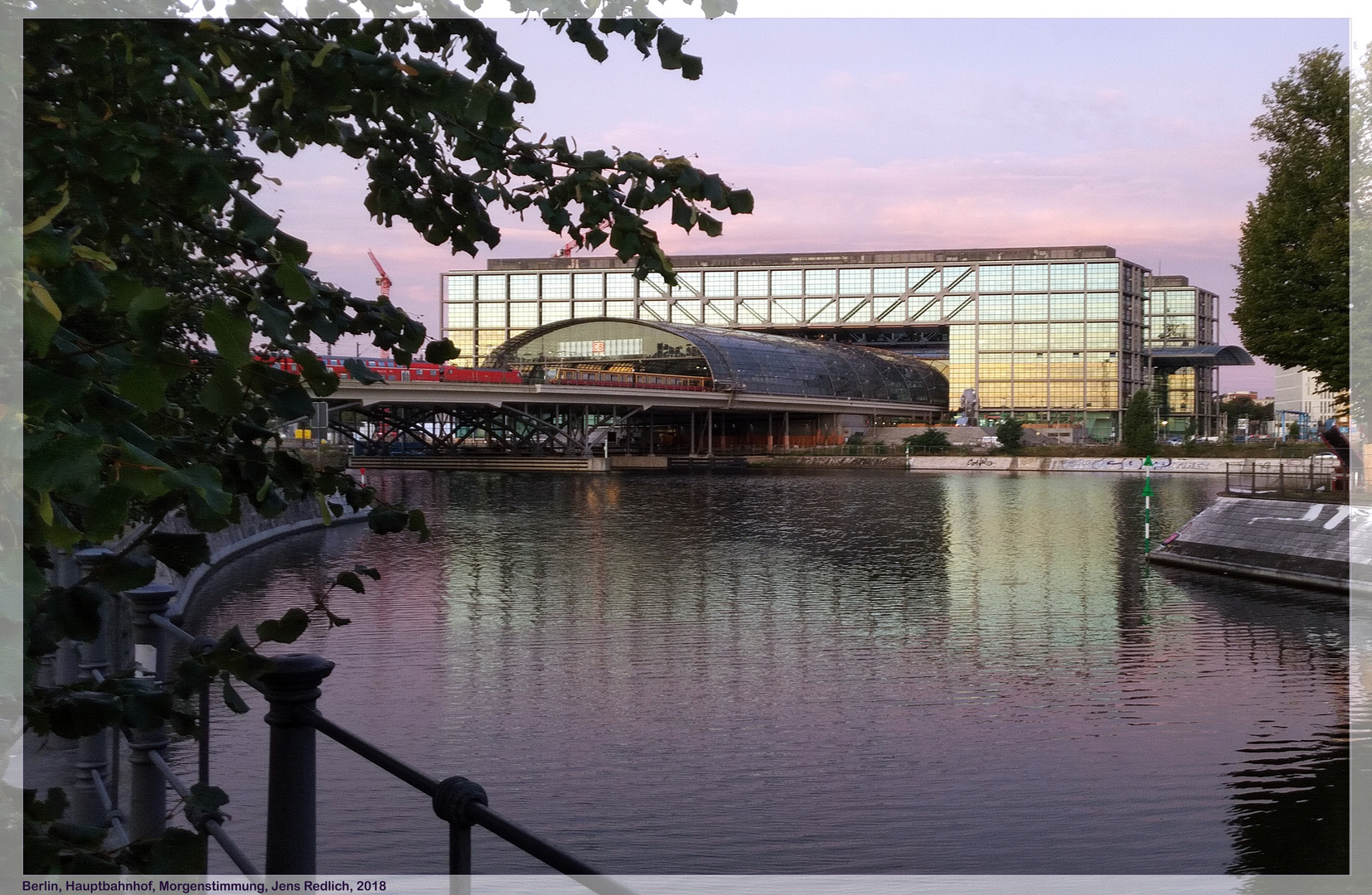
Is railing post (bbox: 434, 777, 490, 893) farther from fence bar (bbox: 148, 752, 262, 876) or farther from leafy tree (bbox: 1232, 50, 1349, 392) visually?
leafy tree (bbox: 1232, 50, 1349, 392)

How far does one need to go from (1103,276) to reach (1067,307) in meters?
4.55

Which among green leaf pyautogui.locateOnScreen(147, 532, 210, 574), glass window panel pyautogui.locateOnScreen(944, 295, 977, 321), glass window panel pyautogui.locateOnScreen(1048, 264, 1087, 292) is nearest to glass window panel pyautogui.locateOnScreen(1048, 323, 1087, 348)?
glass window panel pyautogui.locateOnScreen(1048, 264, 1087, 292)

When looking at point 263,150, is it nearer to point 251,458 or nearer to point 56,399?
point 251,458

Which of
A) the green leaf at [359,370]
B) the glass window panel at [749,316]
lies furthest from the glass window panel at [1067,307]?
the green leaf at [359,370]

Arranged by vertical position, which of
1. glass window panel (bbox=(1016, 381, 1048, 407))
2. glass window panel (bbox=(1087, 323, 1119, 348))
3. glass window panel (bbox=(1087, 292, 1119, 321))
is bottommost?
glass window panel (bbox=(1016, 381, 1048, 407))

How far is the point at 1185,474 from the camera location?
264 feet

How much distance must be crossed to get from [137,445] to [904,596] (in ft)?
71.8

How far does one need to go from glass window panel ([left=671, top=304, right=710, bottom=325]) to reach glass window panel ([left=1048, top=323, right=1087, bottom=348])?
37.1m

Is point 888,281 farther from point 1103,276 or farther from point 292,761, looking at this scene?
point 292,761

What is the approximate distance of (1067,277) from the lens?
127m

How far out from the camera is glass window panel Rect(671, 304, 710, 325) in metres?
138

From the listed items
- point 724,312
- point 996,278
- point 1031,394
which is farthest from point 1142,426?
point 724,312

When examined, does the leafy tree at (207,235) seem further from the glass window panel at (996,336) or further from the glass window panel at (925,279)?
the glass window panel at (925,279)

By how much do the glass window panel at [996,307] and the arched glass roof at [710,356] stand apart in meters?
12.8
